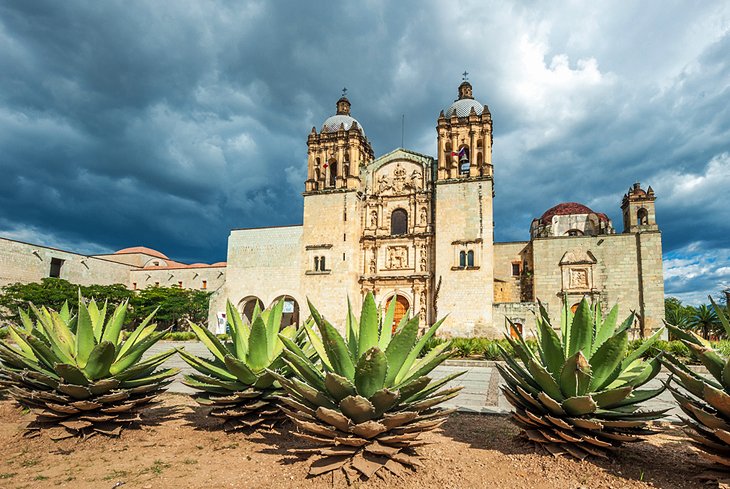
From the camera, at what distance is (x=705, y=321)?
2325 cm

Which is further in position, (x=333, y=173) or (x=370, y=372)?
(x=333, y=173)

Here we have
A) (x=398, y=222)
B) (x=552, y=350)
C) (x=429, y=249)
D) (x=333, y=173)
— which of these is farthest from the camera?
(x=333, y=173)

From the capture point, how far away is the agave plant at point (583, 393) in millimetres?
2557

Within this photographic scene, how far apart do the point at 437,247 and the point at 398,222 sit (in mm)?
3104

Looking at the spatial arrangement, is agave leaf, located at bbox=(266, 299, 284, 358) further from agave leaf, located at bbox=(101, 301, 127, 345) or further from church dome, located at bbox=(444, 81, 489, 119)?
church dome, located at bbox=(444, 81, 489, 119)

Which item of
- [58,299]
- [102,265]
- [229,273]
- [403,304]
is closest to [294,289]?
[229,273]

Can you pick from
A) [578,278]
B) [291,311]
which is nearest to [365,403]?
[578,278]

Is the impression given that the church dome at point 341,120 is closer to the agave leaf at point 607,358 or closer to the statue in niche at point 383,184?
the statue in niche at point 383,184

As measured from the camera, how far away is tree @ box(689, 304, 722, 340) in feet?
74.4

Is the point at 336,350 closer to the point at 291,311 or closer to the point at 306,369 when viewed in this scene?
the point at 306,369

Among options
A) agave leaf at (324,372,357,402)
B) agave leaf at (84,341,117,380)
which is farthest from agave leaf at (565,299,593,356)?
agave leaf at (84,341,117,380)

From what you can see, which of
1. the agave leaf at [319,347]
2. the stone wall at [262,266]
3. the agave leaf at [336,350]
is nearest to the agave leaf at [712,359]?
the agave leaf at [336,350]

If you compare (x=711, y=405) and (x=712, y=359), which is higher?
(x=712, y=359)

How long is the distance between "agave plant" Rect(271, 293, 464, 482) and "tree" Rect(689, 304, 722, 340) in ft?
84.7
